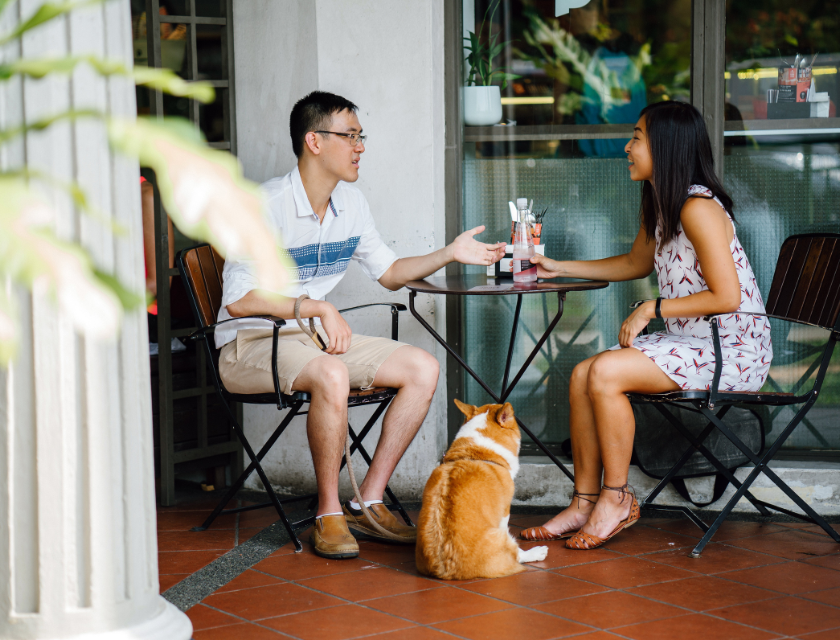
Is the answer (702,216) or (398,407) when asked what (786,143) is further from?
(398,407)

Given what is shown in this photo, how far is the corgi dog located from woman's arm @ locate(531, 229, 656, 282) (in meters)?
0.82

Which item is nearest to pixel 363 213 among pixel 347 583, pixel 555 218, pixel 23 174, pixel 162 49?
pixel 555 218

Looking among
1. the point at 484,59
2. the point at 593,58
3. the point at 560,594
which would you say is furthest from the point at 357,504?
the point at 593,58

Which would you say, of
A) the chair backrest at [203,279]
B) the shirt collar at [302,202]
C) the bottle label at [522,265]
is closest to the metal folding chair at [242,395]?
the chair backrest at [203,279]

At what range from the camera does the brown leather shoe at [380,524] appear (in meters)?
3.14

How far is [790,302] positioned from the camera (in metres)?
3.29

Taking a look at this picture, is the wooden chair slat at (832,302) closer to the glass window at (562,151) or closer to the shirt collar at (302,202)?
the glass window at (562,151)

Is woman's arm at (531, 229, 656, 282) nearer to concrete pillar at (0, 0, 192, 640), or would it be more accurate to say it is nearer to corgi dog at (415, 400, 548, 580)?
corgi dog at (415, 400, 548, 580)

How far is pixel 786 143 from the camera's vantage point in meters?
3.68

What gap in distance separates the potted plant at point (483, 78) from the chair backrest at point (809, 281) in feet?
4.35

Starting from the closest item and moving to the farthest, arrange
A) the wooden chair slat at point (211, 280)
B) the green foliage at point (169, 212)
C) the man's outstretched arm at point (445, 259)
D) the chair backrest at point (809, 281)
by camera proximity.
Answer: the green foliage at point (169, 212)
the chair backrest at point (809, 281)
the man's outstretched arm at point (445, 259)
the wooden chair slat at point (211, 280)

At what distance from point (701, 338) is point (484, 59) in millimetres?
1559

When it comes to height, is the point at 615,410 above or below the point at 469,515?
above

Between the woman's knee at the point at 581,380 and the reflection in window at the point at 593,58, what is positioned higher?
the reflection in window at the point at 593,58
